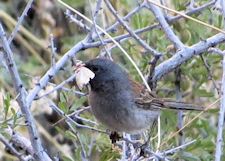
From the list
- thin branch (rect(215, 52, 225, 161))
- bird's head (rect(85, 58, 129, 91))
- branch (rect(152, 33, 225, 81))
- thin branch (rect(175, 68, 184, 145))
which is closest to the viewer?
thin branch (rect(215, 52, 225, 161))

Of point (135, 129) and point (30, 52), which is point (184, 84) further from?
point (30, 52)

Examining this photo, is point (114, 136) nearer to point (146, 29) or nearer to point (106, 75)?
point (106, 75)

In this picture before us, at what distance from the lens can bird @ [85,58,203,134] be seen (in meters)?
3.54

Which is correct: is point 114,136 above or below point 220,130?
above

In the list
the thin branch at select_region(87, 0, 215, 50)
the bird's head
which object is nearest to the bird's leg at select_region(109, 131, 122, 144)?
the bird's head

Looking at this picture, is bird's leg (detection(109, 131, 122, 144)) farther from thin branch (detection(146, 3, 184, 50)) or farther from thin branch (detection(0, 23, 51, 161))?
thin branch (detection(0, 23, 51, 161))

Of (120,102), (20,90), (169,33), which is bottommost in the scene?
(20,90)

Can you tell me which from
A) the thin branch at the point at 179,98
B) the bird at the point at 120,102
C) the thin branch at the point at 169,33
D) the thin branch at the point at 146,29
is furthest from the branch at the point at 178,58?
the thin branch at the point at 179,98

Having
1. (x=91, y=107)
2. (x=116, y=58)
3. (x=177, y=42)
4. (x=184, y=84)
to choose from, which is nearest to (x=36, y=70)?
(x=116, y=58)

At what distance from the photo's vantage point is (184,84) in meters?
4.31

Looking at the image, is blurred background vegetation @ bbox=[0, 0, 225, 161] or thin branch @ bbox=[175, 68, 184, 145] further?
thin branch @ bbox=[175, 68, 184, 145]

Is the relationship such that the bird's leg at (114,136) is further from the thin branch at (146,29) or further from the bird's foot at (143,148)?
the thin branch at (146,29)

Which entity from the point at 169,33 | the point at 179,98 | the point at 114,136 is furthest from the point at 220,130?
the point at 179,98

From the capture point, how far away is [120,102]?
12.0 ft
